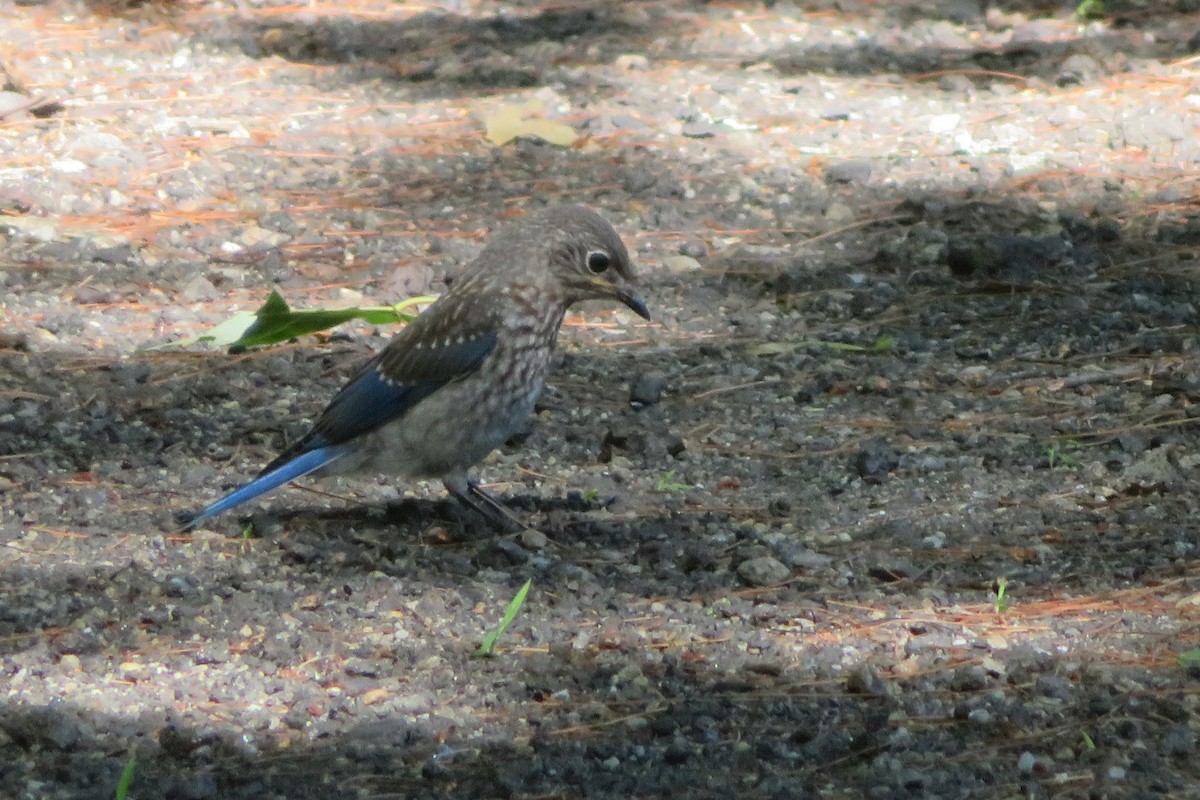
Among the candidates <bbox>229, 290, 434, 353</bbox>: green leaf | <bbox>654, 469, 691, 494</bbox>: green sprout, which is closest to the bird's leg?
<bbox>654, 469, 691, 494</bbox>: green sprout

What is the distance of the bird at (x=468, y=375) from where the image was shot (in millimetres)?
4621

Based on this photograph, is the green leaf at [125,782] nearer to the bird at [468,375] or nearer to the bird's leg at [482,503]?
the bird at [468,375]

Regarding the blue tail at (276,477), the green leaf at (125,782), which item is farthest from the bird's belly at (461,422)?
the green leaf at (125,782)

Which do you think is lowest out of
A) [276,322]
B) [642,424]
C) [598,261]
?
[642,424]

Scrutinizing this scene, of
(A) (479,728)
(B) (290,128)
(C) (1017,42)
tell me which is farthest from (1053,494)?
(C) (1017,42)

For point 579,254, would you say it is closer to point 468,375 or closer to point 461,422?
point 468,375

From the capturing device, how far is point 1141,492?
4.53 metres

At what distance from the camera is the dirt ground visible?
132 inches

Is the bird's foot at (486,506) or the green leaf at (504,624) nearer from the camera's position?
the green leaf at (504,624)

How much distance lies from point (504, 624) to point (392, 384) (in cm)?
114

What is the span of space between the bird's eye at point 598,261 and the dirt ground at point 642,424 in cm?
54

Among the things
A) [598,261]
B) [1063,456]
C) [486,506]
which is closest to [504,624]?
[486,506]

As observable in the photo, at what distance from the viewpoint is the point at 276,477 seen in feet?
14.5

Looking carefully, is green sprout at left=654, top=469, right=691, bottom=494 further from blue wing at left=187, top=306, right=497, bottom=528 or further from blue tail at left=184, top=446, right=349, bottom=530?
blue tail at left=184, top=446, right=349, bottom=530
